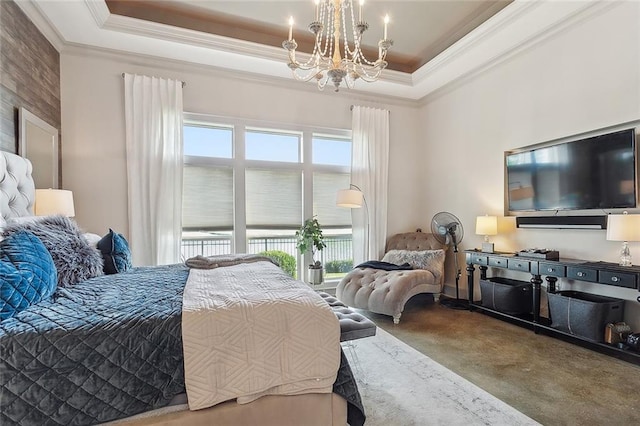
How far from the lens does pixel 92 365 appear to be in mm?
1192

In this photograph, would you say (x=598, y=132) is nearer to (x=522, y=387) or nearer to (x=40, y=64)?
(x=522, y=387)

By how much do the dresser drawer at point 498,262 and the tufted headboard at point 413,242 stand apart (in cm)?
88

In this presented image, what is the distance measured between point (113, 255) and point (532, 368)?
3266mm

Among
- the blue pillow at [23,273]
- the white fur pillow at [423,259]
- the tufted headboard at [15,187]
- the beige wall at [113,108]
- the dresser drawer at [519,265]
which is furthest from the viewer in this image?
the white fur pillow at [423,259]

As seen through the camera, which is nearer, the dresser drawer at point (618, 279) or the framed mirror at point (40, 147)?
the dresser drawer at point (618, 279)

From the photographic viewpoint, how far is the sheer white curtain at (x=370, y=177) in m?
4.71

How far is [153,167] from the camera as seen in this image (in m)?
3.71

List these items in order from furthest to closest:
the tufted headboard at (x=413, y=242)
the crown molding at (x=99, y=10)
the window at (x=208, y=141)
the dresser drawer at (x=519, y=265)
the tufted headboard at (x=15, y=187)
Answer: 1. the tufted headboard at (x=413, y=242)
2. the window at (x=208, y=141)
3. the dresser drawer at (x=519, y=265)
4. the crown molding at (x=99, y=10)
5. the tufted headboard at (x=15, y=187)

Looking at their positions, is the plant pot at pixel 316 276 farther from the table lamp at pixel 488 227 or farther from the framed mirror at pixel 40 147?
the framed mirror at pixel 40 147

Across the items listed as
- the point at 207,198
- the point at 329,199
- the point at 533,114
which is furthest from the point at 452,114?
the point at 207,198

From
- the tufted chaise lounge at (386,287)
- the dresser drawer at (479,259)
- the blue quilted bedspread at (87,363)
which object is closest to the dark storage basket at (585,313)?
the dresser drawer at (479,259)

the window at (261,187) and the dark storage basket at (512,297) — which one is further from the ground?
the window at (261,187)

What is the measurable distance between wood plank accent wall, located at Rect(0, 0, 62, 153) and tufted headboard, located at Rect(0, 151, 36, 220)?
0.21m

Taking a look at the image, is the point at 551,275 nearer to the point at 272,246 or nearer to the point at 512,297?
the point at 512,297
